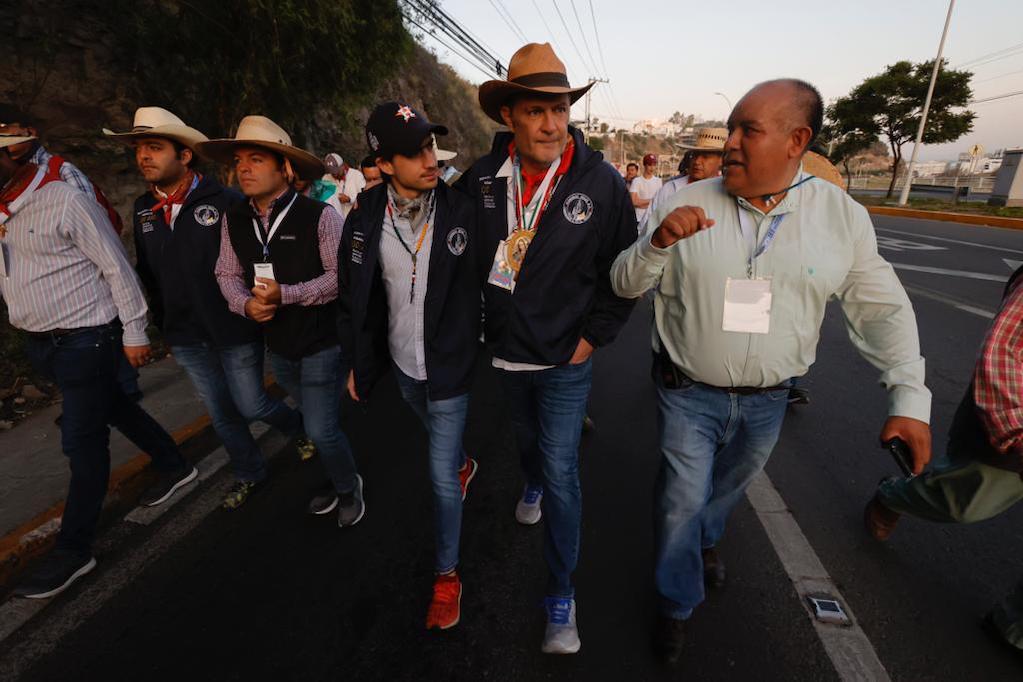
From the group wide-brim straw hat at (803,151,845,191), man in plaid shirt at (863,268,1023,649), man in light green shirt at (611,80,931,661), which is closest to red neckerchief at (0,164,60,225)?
man in light green shirt at (611,80,931,661)

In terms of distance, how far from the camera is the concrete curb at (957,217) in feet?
47.3

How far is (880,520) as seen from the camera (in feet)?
8.24

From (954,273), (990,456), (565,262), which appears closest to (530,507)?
(565,262)

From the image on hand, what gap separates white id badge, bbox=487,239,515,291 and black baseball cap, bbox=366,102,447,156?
506mm

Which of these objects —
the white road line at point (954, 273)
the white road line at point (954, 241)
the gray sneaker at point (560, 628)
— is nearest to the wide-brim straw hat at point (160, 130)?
the gray sneaker at point (560, 628)

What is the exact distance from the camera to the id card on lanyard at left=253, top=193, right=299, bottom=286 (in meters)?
2.46

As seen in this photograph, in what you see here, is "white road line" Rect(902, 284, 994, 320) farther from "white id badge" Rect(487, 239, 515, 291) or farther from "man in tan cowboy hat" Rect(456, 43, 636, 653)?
"white id badge" Rect(487, 239, 515, 291)

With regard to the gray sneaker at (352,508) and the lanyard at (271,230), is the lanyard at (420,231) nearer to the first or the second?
the lanyard at (271,230)

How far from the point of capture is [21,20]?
195 inches

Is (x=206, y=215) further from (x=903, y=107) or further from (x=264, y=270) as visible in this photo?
(x=903, y=107)

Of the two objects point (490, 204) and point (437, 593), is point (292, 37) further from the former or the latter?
point (437, 593)

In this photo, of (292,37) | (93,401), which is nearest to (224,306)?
(93,401)

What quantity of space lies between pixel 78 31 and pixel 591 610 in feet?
24.9

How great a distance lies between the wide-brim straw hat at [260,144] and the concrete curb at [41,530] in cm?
204
